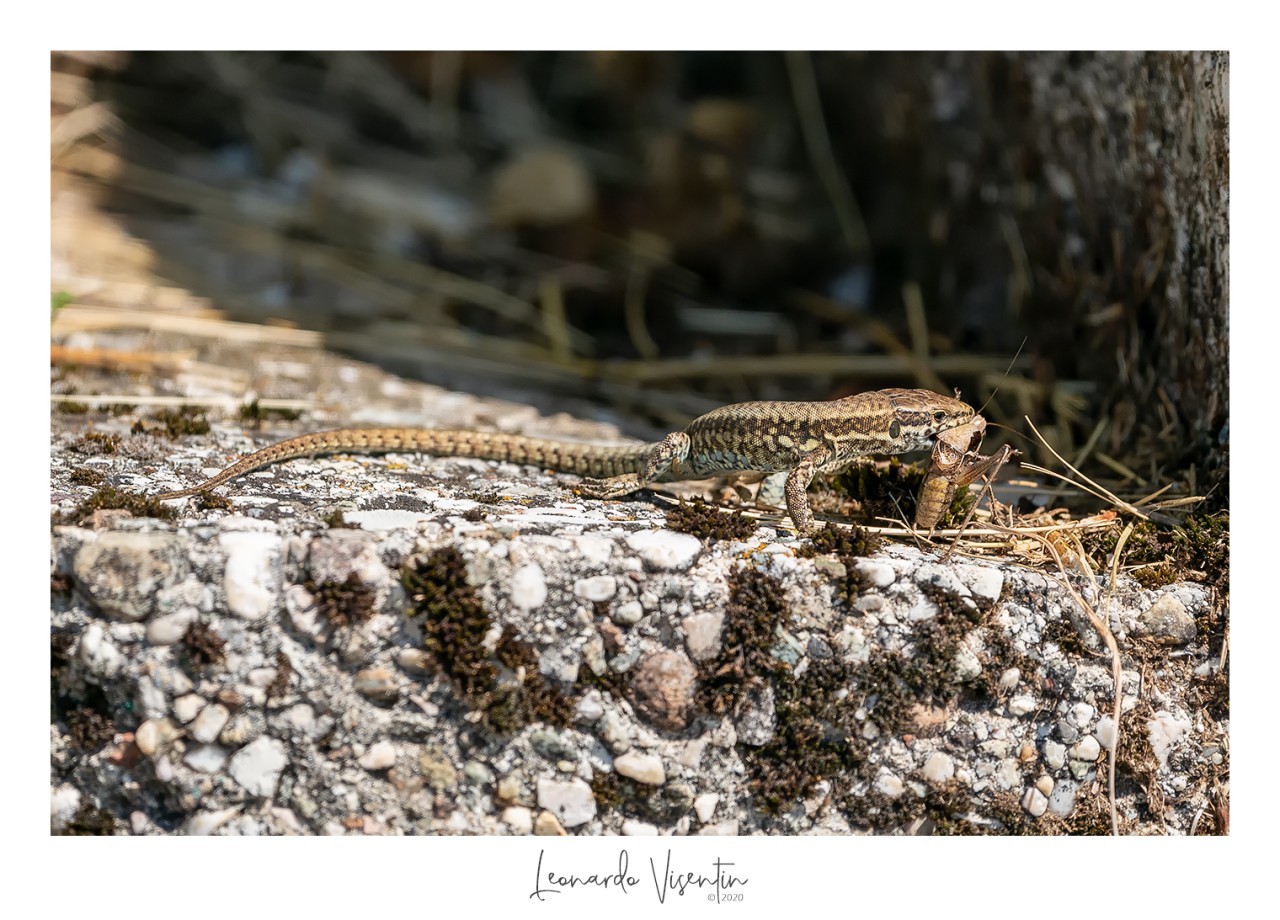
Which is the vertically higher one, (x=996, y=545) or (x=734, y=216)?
(x=734, y=216)

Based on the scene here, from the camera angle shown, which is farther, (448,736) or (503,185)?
(503,185)

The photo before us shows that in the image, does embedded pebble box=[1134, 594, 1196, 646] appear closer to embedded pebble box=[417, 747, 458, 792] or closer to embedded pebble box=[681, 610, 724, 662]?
embedded pebble box=[681, 610, 724, 662]

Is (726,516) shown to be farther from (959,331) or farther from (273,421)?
(959,331)


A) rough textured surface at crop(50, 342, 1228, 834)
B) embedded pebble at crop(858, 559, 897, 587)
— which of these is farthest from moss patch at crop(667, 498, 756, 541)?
embedded pebble at crop(858, 559, 897, 587)

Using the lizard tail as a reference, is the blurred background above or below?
above

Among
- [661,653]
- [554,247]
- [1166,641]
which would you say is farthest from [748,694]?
[554,247]

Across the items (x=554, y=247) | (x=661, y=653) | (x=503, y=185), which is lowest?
(x=661, y=653)

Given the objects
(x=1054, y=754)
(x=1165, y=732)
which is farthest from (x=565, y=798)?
(x=1165, y=732)
